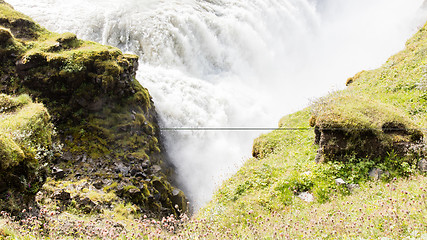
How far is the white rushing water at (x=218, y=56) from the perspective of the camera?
17406mm

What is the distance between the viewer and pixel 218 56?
3075 cm

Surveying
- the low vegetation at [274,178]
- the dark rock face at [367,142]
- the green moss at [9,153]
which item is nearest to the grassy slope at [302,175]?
the low vegetation at [274,178]

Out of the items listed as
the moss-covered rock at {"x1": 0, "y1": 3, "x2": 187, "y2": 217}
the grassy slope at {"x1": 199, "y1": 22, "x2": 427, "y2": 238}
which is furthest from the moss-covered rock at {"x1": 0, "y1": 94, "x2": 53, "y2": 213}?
the grassy slope at {"x1": 199, "y1": 22, "x2": 427, "y2": 238}

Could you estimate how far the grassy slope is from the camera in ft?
17.6

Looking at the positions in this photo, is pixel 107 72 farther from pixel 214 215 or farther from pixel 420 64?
pixel 420 64

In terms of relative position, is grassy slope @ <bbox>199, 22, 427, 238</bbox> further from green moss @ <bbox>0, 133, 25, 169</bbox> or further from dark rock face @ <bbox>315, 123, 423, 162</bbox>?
green moss @ <bbox>0, 133, 25, 169</bbox>

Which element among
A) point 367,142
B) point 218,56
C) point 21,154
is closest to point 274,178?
point 367,142

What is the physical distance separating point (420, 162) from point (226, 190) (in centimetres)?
519

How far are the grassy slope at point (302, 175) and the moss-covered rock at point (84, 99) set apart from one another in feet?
13.5

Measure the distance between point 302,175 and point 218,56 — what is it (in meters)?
26.3

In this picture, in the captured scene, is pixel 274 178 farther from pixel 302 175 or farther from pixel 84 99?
pixel 84 99

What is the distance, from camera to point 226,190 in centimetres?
774

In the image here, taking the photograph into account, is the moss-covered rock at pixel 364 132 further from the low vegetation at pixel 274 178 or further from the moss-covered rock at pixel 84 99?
the moss-covered rock at pixel 84 99

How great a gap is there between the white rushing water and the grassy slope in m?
2.39
